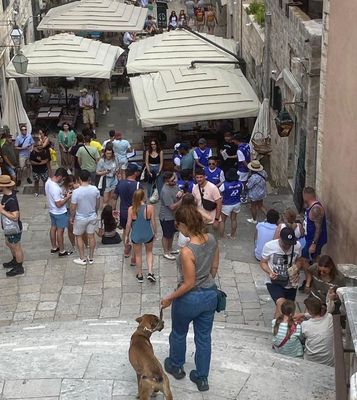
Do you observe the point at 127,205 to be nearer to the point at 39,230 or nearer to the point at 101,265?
the point at 101,265

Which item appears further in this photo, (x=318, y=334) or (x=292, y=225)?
(x=292, y=225)

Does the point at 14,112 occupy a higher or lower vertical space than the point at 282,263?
lower

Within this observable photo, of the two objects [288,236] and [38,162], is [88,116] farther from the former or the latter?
[288,236]

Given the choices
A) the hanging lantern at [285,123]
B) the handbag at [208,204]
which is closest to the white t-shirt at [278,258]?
the handbag at [208,204]

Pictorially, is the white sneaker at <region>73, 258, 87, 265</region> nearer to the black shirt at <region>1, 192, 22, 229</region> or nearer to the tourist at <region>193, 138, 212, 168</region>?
the black shirt at <region>1, 192, 22, 229</region>

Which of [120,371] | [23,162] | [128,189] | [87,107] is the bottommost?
[87,107]

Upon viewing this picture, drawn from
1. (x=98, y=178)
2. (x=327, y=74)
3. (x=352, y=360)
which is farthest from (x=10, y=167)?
(x=352, y=360)

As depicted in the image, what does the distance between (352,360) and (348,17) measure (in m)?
5.85

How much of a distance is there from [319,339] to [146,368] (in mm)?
2239

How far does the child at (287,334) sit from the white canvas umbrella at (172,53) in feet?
38.4

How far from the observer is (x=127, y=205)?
11711 millimetres

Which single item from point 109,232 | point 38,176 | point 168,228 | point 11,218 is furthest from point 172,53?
point 11,218

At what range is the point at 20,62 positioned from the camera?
58.5 ft

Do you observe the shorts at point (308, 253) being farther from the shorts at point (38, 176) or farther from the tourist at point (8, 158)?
the tourist at point (8, 158)
